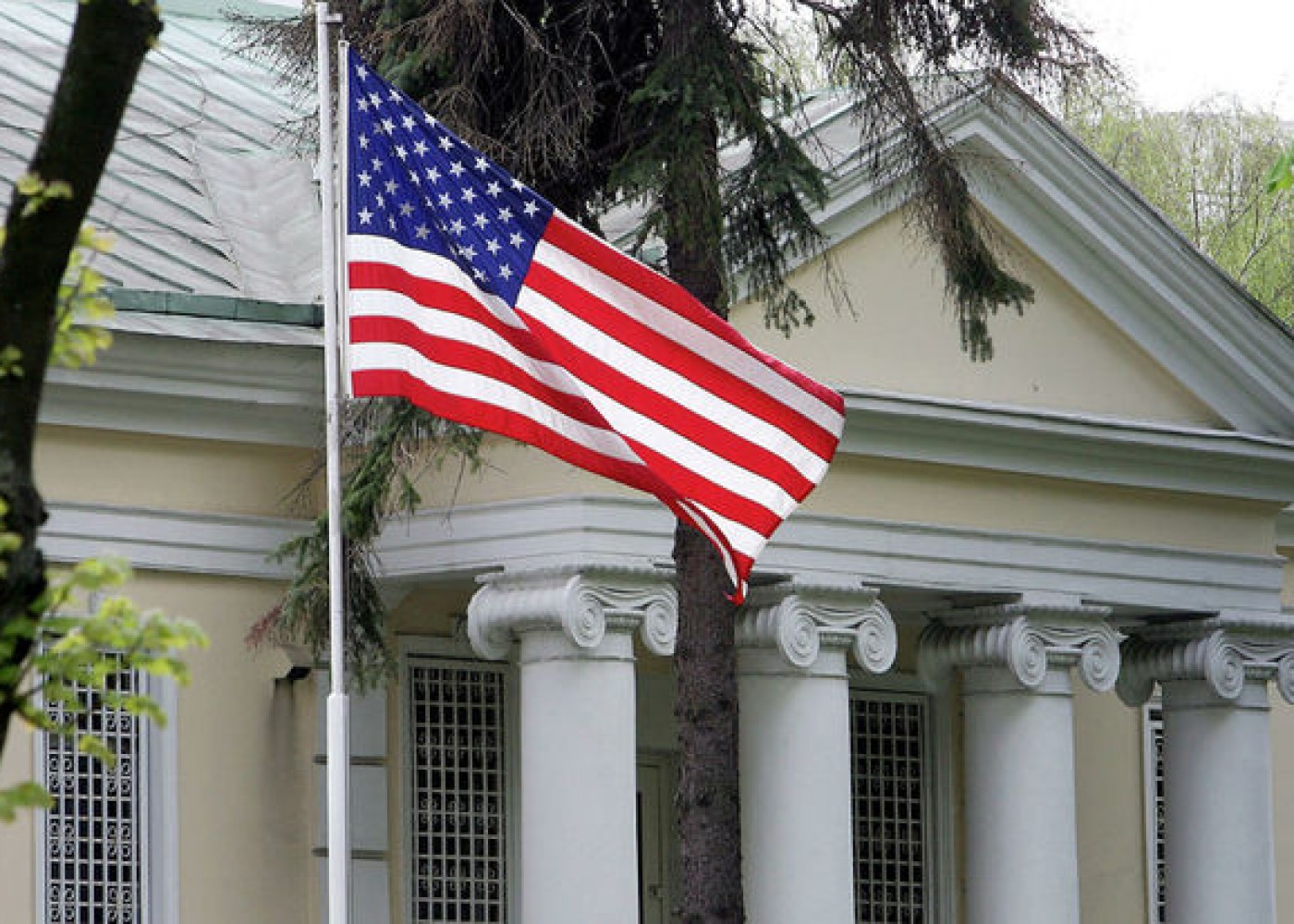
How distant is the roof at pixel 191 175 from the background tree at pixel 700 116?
7.30 ft

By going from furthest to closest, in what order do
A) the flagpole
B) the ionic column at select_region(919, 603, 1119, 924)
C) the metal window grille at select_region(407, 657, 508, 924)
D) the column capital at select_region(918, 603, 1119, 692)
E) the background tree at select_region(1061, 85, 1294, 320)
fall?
1. the background tree at select_region(1061, 85, 1294, 320)
2. the column capital at select_region(918, 603, 1119, 692)
3. the ionic column at select_region(919, 603, 1119, 924)
4. the metal window grille at select_region(407, 657, 508, 924)
5. the flagpole

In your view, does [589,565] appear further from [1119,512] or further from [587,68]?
[1119,512]

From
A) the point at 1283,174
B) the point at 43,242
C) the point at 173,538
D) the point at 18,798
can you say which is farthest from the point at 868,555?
the point at 18,798

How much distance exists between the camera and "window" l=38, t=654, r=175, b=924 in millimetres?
15648

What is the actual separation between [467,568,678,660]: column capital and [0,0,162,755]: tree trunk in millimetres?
8804

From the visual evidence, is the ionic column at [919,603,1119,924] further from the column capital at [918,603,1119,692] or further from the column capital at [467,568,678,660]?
the column capital at [467,568,678,660]

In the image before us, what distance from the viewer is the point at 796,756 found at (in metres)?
16.3

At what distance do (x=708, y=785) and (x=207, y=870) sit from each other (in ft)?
10.8

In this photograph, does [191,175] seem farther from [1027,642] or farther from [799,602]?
[1027,642]

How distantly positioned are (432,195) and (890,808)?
815 centimetres

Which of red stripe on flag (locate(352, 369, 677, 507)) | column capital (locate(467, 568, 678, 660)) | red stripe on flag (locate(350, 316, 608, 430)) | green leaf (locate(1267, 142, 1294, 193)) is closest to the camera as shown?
green leaf (locate(1267, 142, 1294, 193))

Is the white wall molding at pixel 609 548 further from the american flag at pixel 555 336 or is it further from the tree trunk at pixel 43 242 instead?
the tree trunk at pixel 43 242

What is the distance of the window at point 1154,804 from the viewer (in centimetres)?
2009

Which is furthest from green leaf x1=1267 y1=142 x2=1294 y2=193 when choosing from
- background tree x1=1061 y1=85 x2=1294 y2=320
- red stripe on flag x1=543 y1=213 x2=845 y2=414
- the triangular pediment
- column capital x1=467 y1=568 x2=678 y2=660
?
background tree x1=1061 y1=85 x2=1294 y2=320
